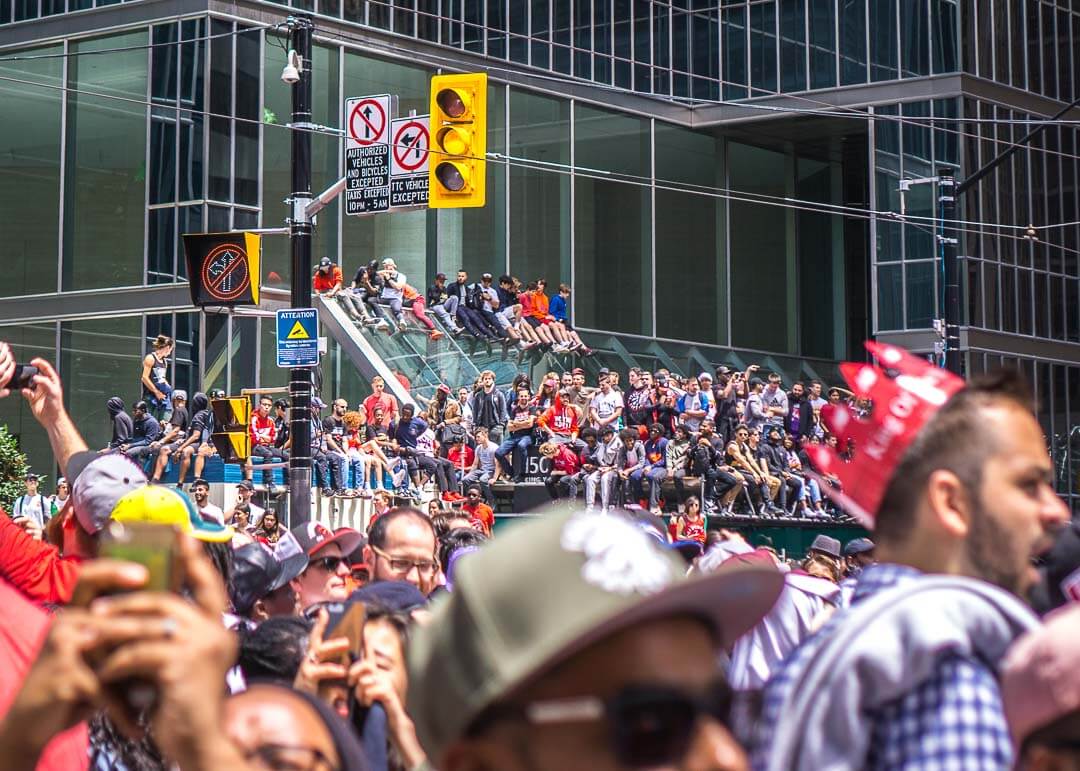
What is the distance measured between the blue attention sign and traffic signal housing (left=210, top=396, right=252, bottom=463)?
117 centimetres

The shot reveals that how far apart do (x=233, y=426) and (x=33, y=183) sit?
63.7ft

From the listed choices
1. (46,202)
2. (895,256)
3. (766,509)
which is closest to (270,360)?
(46,202)

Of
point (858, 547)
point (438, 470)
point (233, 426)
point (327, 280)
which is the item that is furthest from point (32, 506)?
point (858, 547)

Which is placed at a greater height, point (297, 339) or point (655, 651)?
point (297, 339)

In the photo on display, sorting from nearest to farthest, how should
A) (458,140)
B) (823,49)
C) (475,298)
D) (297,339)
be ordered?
(458,140) < (297,339) < (475,298) < (823,49)

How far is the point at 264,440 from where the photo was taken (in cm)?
2614

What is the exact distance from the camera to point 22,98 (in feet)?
123

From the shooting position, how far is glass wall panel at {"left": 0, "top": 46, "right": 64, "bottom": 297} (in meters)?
36.8

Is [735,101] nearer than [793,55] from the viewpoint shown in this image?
No

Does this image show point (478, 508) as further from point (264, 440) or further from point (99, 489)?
point (99, 489)

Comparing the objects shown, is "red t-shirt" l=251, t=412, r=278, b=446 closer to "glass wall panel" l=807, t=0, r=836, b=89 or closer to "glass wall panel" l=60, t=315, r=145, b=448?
"glass wall panel" l=60, t=315, r=145, b=448

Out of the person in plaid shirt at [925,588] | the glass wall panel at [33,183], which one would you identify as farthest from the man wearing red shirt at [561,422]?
the person in plaid shirt at [925,588]

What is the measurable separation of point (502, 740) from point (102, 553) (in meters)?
0.51

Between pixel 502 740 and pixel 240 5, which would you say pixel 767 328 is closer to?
pixel 240 5
